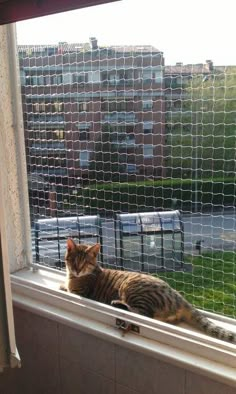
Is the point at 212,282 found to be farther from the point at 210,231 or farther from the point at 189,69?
the point at 189,69

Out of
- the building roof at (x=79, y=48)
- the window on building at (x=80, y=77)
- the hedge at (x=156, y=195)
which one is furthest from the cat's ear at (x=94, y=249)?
the building roof at (x=79, y=48)

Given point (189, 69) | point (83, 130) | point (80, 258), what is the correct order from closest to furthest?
point (189, 69) → point (83, 130) → point (80, 258)

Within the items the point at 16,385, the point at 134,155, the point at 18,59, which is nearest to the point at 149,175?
the point at 134,155

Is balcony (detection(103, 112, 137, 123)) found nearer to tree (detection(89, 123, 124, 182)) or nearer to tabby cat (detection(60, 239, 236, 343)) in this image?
tree (detection(89, 123, 124, 182))

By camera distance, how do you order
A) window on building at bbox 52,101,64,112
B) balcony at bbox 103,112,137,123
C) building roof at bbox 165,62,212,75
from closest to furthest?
1. building roof at bbox 165,62,212,75
2. balcony at bbox 103,112,137,123
3. window on building at bbox 52,101,64,112

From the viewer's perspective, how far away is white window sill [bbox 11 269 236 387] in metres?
1.27

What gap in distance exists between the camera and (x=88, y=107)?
1607 mm

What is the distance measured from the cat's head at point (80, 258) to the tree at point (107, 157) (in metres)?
0.30

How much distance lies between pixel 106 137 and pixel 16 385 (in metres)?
1.12

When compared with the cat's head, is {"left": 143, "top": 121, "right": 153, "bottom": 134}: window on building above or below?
above

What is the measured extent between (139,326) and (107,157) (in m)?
0.61

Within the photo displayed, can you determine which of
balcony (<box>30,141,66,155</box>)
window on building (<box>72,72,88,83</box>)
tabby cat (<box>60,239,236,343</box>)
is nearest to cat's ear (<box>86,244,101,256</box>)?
tabby cat (<box>60,239,236,343</box>)

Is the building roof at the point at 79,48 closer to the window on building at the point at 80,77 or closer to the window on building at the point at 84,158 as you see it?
the window on building at the point at 80,77

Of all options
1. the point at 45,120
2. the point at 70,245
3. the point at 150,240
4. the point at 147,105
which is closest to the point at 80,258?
the point at 70,245
